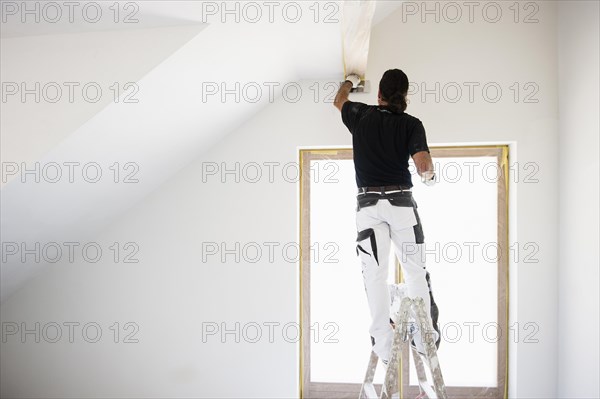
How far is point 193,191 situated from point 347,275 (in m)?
1.24

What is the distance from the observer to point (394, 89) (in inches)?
82.3

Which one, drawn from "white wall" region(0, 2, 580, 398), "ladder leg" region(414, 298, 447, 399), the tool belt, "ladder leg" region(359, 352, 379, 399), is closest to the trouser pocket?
the tool belt

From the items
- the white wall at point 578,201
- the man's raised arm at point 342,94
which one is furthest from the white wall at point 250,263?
the man's raised arm at point 342,94

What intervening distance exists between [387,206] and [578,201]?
1881 mm

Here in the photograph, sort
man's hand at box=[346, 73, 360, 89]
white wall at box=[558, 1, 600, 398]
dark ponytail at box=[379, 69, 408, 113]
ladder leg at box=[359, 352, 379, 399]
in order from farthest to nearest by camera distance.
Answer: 1. white wall at box=[558, 1, 600, 398]
2. man's hand at box=[346, 73, 360, 89]
3. ladder leg at box=[359, 352, 379, 399]
4. dark ponytail at box=[379, 69, 408, 113]

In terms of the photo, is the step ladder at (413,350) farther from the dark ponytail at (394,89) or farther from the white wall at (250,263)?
the white wall at (250,263)

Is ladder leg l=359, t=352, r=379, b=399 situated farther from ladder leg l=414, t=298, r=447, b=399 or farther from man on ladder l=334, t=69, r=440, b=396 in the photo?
ladder leg l=414, t=298, r=447, b=399

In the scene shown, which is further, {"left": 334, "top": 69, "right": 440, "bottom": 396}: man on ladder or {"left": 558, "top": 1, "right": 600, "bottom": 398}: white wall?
{"left": 558, "top": 1, "right": 600, "bottom": 398}: white wall

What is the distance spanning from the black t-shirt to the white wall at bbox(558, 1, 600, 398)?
169cm

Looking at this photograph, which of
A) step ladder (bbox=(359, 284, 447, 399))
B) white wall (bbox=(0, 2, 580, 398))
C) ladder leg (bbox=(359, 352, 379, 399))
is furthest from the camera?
white wall (bbox=(0, 2, 580, 398))

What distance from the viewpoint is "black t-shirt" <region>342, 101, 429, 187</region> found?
209 centimetres

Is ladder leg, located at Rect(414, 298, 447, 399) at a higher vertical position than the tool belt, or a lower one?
lower

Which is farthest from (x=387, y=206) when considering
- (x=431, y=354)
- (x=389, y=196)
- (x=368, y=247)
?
(x=431, y=354)

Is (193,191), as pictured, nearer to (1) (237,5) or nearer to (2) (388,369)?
(1) (237,5)
